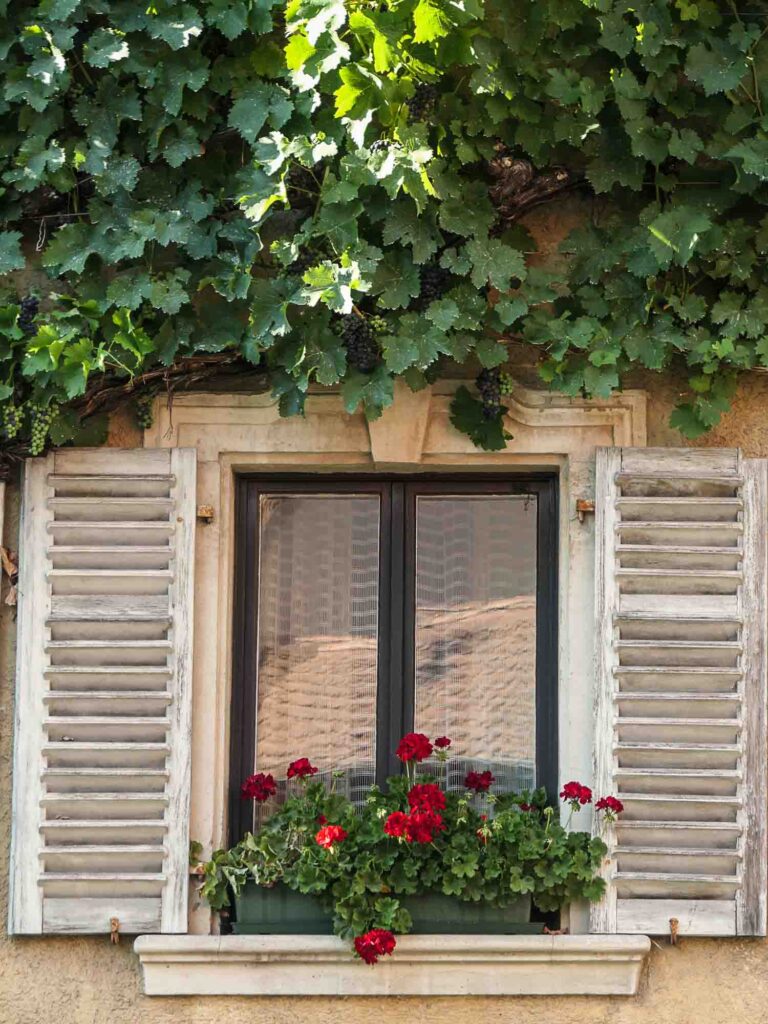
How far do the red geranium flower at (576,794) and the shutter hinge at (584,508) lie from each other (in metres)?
0.79

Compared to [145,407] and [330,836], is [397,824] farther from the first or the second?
[145,407]

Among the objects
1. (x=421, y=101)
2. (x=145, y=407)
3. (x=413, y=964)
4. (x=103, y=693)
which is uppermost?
(x=421, y=101)

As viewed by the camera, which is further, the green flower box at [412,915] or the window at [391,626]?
the window at [391,626]

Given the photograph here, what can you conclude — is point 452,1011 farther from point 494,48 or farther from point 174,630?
point 494,48

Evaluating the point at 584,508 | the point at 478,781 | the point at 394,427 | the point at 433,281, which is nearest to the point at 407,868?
the point at 478,781

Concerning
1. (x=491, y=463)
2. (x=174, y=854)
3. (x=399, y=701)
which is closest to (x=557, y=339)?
(x=491, y=463)

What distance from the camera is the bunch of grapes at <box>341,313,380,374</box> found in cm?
525

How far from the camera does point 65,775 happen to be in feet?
17.2

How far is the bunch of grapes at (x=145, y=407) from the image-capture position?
546 cm

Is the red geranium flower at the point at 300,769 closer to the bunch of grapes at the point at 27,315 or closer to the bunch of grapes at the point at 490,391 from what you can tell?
the bunch of grapes at the point at 490,391

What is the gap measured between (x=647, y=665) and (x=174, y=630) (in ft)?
4.43

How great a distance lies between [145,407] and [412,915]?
1.65 m

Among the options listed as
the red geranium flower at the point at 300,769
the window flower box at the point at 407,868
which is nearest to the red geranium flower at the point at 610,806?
the window flower box at the point at 407,868

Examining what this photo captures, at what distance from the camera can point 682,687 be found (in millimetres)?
5273
